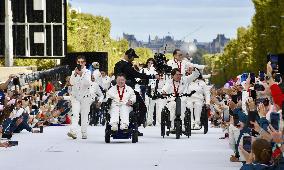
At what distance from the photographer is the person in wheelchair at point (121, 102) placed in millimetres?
26625

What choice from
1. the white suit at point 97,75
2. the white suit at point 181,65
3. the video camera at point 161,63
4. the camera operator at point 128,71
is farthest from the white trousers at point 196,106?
the white suit at point 97,75

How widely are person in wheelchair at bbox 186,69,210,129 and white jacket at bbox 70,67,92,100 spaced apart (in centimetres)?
523

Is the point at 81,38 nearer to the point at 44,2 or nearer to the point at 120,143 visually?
the point at 44,2

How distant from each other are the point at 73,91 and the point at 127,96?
2.01 metres

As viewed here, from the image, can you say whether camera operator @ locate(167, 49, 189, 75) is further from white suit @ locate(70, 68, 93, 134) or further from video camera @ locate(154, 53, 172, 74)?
white suit @ locate(70, 68, 93, 134)

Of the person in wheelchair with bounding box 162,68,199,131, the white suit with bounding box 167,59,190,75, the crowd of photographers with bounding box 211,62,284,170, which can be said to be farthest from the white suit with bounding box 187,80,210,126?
the crowd of photographers with bounding box 211,62,284,170

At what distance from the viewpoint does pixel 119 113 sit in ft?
87.9

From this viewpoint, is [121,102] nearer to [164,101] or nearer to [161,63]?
[161,63]

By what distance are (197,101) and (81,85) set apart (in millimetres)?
5631

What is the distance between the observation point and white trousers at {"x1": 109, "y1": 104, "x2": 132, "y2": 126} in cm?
2661

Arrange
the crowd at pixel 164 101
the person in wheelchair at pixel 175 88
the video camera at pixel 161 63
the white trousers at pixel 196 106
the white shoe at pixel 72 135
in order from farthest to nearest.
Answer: the white trousers at pixel 196 106, the video camera at pixel 161 63, the person in wheelchair at pixel 175 88, the white shoe at pixel 72 135, the crowd at pixel 164 101

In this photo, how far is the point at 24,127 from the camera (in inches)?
1254

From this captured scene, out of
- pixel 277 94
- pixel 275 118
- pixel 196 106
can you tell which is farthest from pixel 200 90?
pixel 275 118

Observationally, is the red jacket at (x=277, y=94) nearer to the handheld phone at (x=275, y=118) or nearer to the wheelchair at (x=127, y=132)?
the handheld phone at (x=275, y=118)
